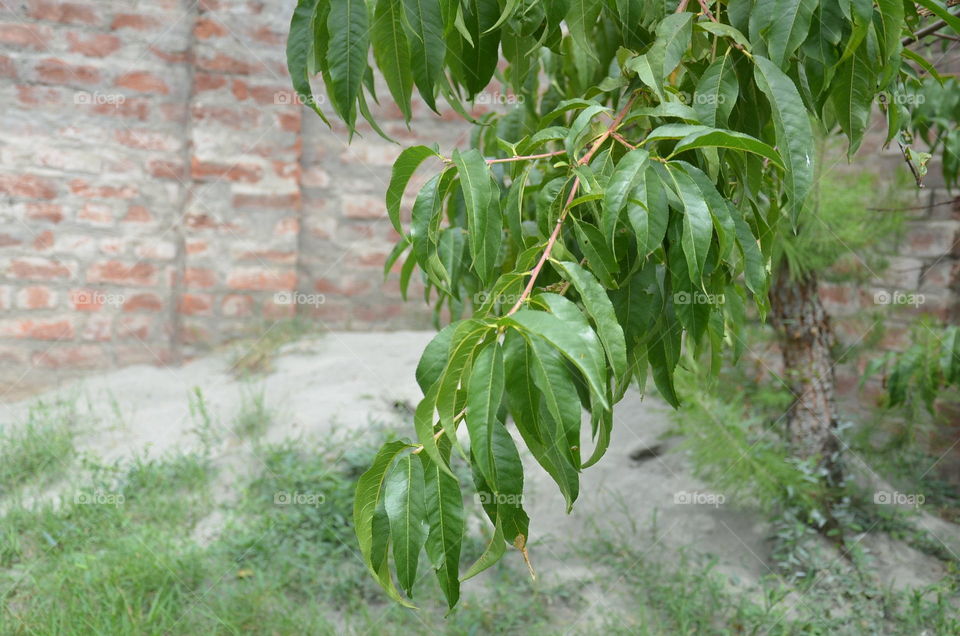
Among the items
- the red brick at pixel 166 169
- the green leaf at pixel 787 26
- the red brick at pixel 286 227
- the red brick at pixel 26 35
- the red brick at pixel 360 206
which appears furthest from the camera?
the red brick at pixel 360 206

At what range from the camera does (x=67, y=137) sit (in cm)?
394

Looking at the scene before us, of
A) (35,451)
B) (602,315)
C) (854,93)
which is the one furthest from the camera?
(35,451)

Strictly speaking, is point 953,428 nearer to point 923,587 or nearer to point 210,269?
point 923,587

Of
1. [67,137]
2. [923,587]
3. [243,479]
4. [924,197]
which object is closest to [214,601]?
[243,479]

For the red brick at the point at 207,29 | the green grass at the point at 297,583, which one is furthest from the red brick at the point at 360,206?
the green grass at the point at 297,583

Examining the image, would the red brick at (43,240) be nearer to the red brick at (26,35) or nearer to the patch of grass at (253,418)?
the red brick at (26,35)

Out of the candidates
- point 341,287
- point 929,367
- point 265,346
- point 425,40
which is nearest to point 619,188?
point 425,40

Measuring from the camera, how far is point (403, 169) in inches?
44.2

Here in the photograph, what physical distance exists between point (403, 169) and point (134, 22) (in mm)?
3465

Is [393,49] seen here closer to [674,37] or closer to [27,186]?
[674,37]

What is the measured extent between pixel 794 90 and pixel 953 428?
276 cm

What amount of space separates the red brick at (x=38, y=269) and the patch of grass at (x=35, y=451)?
69 centimetres

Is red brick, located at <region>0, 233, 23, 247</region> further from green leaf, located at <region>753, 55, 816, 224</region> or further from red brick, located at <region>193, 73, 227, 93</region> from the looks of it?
green leaf, located at <region>753, 55, 816, 224</region>

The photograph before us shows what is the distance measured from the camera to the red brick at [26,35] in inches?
152
